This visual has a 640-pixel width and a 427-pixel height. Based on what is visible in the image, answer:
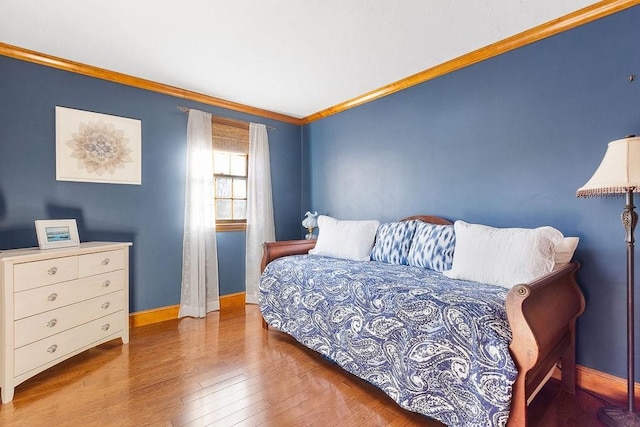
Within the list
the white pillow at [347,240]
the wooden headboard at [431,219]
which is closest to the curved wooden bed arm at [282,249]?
the white pillow at [347,240]

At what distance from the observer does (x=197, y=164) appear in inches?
124

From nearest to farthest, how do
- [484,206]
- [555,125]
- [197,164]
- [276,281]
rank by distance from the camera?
[555,125] → [484,206] → [276,281] → [197,164]

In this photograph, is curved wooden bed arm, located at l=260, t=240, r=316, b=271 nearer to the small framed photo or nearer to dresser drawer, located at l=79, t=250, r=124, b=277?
dresser drawer, located at l=79, t=250, r=124, b=277

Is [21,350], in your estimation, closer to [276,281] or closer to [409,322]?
[276,281]

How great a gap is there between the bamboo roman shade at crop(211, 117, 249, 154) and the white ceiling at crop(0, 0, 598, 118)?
0.57 meters

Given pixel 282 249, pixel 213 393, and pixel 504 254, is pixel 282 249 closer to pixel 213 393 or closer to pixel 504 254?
pixel 213 393

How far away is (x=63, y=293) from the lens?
1.98 m

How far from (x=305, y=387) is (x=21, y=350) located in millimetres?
1703

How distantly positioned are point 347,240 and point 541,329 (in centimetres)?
170

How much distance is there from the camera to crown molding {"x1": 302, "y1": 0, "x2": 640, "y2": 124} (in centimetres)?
176

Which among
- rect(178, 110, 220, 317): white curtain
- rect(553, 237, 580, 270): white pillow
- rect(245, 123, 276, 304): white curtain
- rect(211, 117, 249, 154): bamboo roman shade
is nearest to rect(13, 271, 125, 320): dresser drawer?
rect(178, 110, 220, 317): white curtain

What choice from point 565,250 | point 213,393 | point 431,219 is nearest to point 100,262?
point 213,393

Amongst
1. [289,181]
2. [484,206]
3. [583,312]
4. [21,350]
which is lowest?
[21,350]

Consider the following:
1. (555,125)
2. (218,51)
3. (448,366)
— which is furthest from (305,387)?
(218,51)
